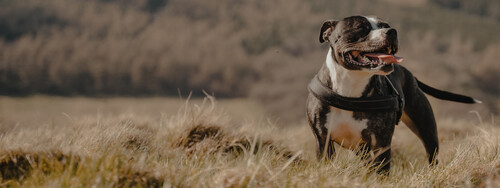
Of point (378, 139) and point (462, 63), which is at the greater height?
point (378, 139)

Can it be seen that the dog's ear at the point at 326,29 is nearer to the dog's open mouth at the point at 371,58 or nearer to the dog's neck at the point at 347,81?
the dog's neck at the point at 347,81

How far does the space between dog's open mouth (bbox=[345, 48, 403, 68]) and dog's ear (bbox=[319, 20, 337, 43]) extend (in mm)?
451

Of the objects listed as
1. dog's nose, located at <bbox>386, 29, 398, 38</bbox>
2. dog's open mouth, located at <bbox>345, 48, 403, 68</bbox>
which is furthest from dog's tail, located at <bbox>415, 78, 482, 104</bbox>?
dog's nose, located at <bbox>386, 29, 398, 38</bbox>

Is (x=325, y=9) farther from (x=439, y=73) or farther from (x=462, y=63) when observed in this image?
(x=439, y=73)

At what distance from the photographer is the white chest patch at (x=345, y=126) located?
3320 millimetres

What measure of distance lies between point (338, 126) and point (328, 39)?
0.77 metres

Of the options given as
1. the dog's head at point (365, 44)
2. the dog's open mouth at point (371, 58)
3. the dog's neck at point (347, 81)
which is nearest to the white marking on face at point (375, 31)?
the dog's head at point (365, 44)

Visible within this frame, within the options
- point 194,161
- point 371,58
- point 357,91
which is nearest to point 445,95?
point 357,91

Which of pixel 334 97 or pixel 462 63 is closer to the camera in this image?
pixel 334 97

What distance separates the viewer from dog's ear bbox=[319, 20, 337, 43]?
3.52 meters

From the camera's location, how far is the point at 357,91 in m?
3.30

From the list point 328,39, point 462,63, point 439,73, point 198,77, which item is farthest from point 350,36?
point 462,63

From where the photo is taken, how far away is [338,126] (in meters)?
3.37

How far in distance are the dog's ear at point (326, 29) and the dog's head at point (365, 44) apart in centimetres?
13
